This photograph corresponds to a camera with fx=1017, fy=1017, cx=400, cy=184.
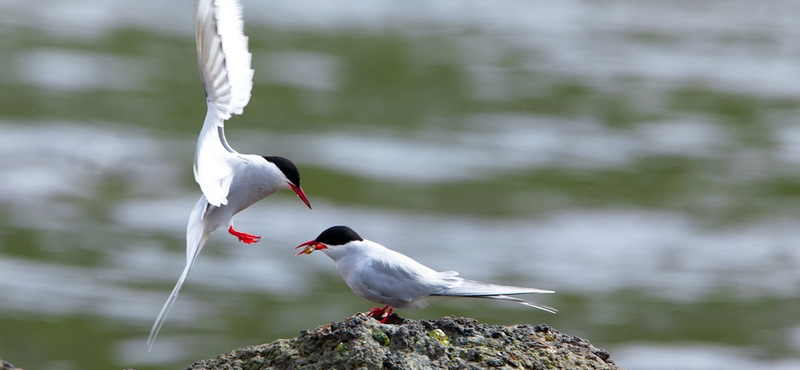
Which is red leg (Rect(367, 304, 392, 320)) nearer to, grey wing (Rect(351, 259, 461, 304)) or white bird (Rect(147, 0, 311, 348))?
grey wing (Rect(351, 259, 461, 304))

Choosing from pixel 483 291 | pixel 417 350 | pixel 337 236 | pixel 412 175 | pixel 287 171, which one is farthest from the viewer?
pixel 412 175

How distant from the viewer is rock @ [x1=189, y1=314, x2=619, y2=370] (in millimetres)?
3932

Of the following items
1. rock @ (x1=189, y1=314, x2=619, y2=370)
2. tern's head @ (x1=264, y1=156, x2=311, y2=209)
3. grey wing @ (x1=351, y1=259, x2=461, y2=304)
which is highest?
tern's head @ (x1=264, y1=156, x2=311, y2=209)

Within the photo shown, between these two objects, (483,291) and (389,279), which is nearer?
(483,291)

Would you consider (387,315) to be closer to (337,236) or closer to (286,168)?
(337,236)

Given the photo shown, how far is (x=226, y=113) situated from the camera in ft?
16.8

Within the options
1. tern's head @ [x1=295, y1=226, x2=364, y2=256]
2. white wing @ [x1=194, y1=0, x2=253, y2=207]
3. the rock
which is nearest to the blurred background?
tern's head @ [x1=295, y1=226, x2=364, y2=256]

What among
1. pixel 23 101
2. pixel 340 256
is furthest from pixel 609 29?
pixel 340 256

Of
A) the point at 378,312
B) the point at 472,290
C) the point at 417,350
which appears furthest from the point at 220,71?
the point at 417,350

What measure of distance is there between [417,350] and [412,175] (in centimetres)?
1356

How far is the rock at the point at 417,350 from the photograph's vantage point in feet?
12.9

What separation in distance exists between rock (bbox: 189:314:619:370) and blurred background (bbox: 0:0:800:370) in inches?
309

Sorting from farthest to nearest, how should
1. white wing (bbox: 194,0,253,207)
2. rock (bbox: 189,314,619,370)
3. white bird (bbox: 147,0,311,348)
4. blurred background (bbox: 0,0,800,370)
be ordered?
1. blurred background (bbox: 0,0,800,370)
2. white bird (bbox: 147,0,311,348)
3. white wing (bbox: 194,0,253,207)
4. rock (bbox: 189,314,619,370)

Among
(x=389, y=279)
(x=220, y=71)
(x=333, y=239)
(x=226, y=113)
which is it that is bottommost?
(x=389, y=279)
